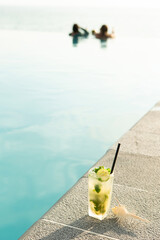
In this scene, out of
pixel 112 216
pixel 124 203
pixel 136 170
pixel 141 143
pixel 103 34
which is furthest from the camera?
pixel 103 34

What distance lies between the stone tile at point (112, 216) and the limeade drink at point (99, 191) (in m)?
0.06

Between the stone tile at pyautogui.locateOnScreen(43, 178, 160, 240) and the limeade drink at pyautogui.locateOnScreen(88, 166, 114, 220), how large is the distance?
0.06m

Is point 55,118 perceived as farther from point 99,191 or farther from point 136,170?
point 99,191

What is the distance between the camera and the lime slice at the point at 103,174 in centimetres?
196

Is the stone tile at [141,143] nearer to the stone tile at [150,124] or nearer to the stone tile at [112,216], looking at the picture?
the stone tile at [150,124]

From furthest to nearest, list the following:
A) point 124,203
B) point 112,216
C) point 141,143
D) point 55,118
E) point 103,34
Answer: point 103,34, point 55,118, point 141,143, point 124,203, point 112,216

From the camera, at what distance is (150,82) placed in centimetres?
866

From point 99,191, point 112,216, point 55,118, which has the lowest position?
point 55,118

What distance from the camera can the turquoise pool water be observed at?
350cm

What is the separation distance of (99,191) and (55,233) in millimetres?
341

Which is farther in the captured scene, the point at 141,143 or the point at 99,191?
the point at 141,143

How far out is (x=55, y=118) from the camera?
572 centimetres

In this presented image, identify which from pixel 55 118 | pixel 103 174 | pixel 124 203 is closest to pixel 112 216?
pixel 124 203

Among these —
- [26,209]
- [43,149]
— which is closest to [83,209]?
[26,209]
